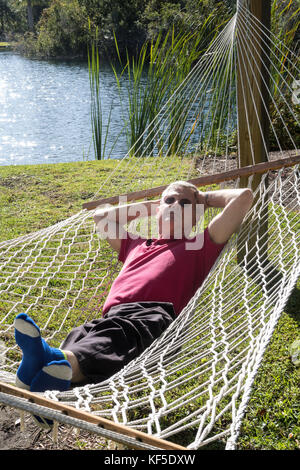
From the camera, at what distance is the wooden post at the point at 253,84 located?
8.17 ft

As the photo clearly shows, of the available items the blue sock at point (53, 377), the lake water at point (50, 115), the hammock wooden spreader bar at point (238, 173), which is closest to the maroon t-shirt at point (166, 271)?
the hammock wooden spreader bar at point (238, 173)

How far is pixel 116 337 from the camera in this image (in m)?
1.72

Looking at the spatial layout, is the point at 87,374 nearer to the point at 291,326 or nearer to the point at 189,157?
the point at 291,326

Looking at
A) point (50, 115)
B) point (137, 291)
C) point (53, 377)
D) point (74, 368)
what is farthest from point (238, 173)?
point (50, 115)

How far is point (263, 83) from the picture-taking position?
2518 mm

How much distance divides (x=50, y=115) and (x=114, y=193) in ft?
26.4

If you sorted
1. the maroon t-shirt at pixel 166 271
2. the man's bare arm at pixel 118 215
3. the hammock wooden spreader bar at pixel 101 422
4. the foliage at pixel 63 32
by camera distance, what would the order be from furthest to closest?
the foliage at pixel 63 32 → the man's bare arm at pixel 118 215 → the maroon t-shirt at pixel 166 271 → the hammock wooden spreader bar at pixel 101 422

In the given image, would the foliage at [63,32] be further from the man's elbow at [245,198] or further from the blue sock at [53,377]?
the blue sock at [53,377]

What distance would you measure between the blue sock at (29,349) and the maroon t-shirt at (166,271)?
553mm

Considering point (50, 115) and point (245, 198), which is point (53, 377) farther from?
point (50, 115)

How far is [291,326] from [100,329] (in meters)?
1.00

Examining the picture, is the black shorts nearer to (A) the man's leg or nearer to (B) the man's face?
(A) the man's leg

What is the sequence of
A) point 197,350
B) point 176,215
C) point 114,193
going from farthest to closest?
point 114,193 < point 176,215 < point 197,350
